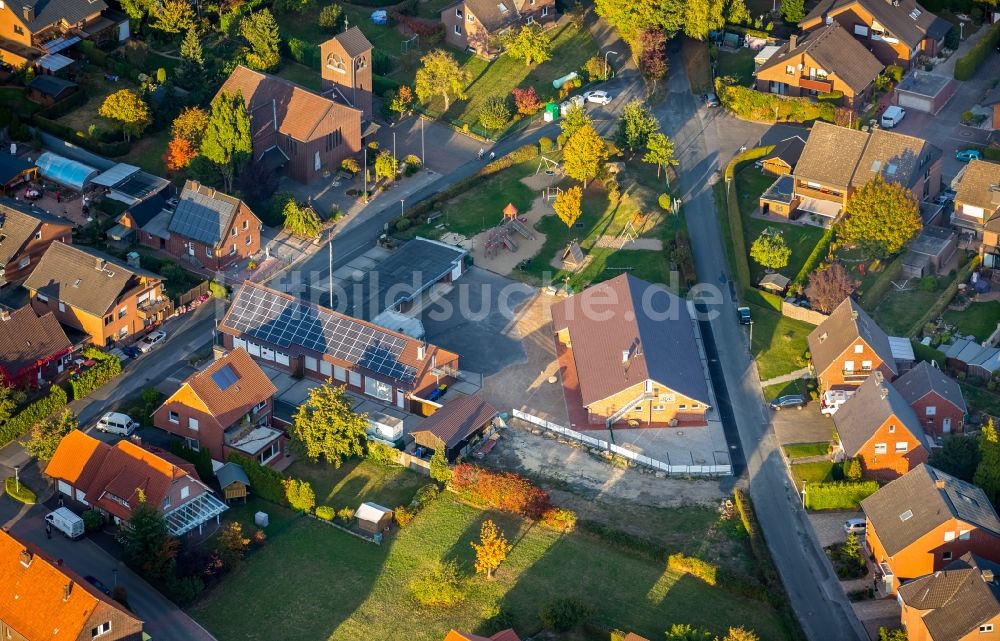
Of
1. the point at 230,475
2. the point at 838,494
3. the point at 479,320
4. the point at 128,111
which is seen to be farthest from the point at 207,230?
the point at 838,494

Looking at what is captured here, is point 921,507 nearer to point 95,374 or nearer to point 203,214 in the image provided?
point 95,374

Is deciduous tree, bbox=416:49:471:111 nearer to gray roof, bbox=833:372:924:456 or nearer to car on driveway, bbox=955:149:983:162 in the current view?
car on driveway, bbox=955:149:983:162

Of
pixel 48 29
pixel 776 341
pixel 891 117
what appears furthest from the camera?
pixel 891 117

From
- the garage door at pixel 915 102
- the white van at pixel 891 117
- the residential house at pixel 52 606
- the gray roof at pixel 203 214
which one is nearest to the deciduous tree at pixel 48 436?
the residential house at pixel 52 606

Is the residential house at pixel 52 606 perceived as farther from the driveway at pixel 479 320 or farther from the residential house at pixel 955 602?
the residential house at pixel 955 602

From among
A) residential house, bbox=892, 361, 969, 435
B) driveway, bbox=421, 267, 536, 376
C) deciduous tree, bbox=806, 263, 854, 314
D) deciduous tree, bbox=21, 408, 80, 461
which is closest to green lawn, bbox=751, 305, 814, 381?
deciduous tree, bbox=806, 263, 854, 314

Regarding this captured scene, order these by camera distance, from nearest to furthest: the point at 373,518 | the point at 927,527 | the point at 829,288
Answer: the point at 927,527, the point at 373,518, the point at 829,288

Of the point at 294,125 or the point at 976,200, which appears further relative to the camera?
the point at 294,125

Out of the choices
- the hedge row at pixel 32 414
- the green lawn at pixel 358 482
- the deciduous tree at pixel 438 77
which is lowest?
the green lawn at pixel 358 482
